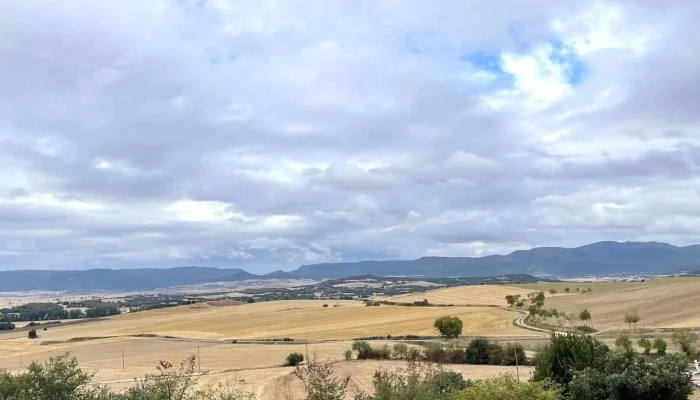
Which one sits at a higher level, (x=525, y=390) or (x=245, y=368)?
(x=525, y=390)

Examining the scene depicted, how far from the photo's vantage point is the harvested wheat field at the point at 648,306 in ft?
302

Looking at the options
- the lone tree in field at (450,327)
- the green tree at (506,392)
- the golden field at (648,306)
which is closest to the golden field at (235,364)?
the lone tree in field at (450,327)

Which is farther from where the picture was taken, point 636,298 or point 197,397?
point 636,298

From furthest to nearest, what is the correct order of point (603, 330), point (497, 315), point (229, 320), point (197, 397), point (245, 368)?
point (229, 320) < point (497, 315) < point (603, 330) < point (245, 368) < point (197, 397)

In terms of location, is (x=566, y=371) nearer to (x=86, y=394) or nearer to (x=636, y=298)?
(x=86, y=394)

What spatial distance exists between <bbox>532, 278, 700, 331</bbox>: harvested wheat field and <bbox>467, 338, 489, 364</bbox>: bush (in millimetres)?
34030

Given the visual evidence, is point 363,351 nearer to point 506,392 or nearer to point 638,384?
point 638,384

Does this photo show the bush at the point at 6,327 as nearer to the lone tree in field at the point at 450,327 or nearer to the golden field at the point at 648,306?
the lone tree in field at the point at 450,327

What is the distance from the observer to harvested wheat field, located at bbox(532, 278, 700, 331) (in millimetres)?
92062

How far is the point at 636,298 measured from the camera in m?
123

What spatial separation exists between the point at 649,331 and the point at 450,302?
84.3 metres

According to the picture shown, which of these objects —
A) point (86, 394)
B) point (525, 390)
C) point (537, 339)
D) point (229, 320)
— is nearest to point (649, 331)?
point (537, 339)

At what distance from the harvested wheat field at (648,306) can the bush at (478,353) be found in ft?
112

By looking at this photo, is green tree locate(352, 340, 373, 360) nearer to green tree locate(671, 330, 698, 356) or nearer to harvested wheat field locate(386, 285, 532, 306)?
green tree locate(671, 330, 698, 356)
